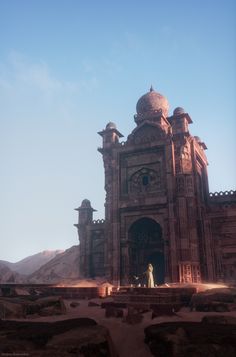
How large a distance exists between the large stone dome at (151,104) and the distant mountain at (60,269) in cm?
2296

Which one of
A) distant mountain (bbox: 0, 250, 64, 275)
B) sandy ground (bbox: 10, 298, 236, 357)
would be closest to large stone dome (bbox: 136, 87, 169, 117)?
sandy ground (bbox: 10, 298, 236, 357)

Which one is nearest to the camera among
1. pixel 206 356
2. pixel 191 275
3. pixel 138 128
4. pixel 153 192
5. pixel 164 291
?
pixel 206 356

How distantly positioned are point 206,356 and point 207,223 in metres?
18.7

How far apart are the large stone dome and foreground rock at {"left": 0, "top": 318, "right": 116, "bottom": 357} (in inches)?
962

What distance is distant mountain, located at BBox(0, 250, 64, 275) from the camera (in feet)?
226

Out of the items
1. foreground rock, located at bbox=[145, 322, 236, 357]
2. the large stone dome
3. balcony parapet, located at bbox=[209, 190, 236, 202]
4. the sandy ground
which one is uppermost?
the large stone dome

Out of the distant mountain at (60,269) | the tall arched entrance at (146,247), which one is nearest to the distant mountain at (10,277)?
the distant mountain at (60,269)

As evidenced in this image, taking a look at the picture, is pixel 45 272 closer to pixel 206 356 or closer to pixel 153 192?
pixel 153 192

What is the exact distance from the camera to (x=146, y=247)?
973 inches

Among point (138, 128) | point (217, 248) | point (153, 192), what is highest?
point (138, 128)

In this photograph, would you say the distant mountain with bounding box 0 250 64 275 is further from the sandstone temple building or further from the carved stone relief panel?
the carved stone relief panel

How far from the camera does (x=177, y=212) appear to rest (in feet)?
72.4

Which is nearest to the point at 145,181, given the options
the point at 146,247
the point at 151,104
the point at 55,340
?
the point at 146,247

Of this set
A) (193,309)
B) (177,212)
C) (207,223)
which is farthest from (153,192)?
(193,309)
